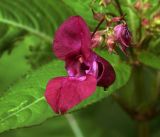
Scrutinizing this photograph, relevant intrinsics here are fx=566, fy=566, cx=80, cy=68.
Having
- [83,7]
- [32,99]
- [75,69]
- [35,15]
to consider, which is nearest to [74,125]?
[35,15]

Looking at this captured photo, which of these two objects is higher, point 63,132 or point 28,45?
point 28,45

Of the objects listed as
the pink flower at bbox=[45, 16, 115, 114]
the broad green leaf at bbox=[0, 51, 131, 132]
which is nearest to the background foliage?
the broad green leaf at bbox=[0, 51, 131, 132]

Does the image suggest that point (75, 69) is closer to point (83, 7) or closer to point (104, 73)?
point (104, 73)

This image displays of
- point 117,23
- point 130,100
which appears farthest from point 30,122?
point 130,100

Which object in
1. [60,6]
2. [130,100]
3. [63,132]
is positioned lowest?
[63,132]

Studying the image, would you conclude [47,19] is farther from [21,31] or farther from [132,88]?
[132,88]

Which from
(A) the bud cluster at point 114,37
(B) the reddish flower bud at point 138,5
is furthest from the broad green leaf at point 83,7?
(A) the bud cluster at point 114,37

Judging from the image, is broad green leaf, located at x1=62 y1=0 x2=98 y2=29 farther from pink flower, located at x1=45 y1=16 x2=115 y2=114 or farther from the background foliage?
pink flower, located at x1=45 y1=16 x2=115 y2=114
